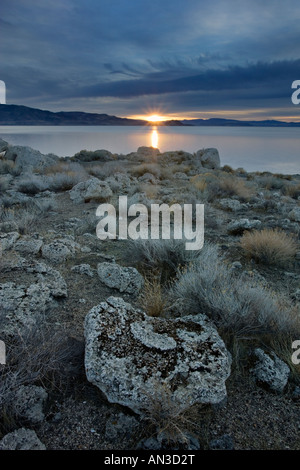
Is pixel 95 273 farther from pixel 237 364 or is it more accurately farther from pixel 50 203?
pixel 50 203

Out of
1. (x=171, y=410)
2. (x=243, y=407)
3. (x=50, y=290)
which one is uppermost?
(x=50, y=290)

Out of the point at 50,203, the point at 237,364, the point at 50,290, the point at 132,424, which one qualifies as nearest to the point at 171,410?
the point at 132,424

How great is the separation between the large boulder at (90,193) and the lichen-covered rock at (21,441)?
663cm

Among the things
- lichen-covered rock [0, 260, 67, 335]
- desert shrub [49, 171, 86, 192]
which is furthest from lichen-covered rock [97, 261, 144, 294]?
desert shrub [49, 171, 86, 192]

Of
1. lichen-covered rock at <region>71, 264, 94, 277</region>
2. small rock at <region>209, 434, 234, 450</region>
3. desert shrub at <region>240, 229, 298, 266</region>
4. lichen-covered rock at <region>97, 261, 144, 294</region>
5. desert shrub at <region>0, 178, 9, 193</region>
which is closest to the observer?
small rock at <region>209, 434, 234, 450</region>

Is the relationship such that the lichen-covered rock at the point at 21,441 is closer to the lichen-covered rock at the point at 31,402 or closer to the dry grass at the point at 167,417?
the lichen-covered rock at the point at 31,402

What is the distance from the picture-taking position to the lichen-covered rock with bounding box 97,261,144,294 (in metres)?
3.57

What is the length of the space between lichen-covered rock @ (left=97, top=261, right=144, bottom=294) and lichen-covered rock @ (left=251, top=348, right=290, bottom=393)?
5.07 feet

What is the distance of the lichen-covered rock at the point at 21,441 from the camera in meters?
1.73

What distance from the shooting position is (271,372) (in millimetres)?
2338

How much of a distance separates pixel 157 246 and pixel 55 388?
2524mm

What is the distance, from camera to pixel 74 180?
9977 millimetres

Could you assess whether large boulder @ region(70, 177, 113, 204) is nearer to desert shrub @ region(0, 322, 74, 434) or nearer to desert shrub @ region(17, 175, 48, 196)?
desert shrub @ region(17, 175, 48, 196)

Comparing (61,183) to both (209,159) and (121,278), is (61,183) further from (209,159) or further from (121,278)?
(209,159)
